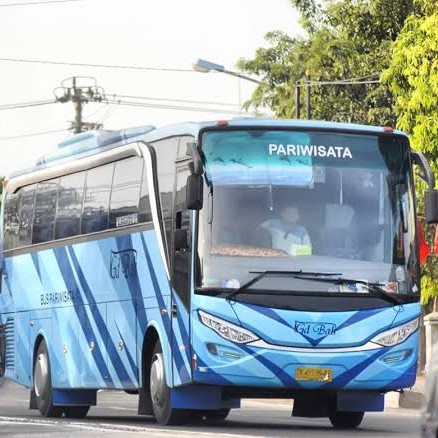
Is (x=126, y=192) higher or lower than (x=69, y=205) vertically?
higher

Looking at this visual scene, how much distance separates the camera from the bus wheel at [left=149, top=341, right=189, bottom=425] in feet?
64.9

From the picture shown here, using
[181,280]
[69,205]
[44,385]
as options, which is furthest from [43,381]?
[181,280]

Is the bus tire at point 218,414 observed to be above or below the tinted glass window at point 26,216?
below

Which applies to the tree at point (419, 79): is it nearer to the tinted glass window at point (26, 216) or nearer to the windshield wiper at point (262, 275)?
the tinted glass window at point (26, 216)

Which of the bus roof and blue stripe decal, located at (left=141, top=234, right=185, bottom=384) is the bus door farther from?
the bus roof

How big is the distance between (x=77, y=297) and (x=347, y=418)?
4.37 meters

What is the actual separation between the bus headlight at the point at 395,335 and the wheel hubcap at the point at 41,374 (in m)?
7.19

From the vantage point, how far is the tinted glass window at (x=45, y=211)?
24812 millimetres

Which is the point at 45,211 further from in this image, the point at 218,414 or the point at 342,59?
the point at 342,59

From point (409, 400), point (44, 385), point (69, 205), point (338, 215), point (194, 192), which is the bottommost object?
point (409, 400)

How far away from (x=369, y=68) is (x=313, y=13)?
3.42 m

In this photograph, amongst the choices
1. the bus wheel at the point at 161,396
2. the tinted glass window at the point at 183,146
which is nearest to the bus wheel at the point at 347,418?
the bus wheel at the point at 161,396

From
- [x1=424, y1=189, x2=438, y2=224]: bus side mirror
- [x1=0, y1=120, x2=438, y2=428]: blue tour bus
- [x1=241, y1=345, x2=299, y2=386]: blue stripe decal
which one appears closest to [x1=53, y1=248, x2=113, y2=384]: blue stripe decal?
[x1=0, y1=120, x2=438, y2=428]: blue tour bus

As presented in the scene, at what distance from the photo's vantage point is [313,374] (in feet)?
61.3
